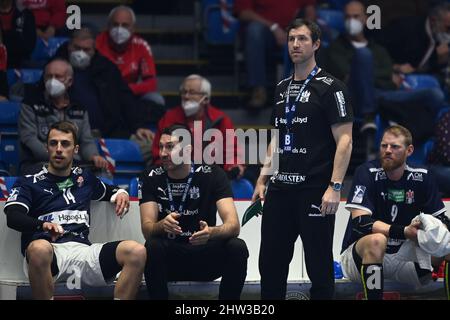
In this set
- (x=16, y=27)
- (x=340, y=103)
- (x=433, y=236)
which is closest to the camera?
(x=340, y=103)

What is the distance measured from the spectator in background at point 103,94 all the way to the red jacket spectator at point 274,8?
6.02 feet

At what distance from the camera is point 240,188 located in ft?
37.8

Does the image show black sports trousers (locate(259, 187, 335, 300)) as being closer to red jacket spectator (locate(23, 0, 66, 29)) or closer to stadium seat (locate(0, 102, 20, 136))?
stadium seat (locate(0, 102, 20, 136))

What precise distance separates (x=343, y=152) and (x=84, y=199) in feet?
6.65

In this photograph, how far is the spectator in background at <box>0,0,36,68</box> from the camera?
40.3 ft

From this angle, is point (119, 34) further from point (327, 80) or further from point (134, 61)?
point (327, 80)

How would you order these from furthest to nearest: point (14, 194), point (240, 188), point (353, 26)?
point (353, 26)
point (240, 188)
point (14, 194)

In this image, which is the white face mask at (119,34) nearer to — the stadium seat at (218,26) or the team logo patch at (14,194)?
the stadium seat at (218,26)

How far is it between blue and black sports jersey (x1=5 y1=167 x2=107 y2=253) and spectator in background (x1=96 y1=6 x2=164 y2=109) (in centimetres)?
314

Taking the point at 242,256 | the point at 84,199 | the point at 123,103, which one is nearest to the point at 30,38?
the point at 123,103

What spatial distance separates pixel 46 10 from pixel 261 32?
2.14 metres

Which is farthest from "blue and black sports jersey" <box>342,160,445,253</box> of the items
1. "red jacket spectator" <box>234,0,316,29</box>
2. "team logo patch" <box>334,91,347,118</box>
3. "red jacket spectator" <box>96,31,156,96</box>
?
"red jacket spectator" <box>234,0,316,29</box>

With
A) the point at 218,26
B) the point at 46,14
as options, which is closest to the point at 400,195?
the point at 218,26

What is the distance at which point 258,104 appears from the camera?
13266mm
